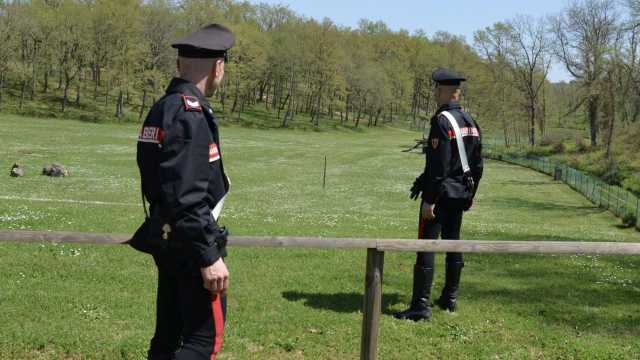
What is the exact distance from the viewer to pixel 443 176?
6.76m

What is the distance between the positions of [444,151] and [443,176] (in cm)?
28

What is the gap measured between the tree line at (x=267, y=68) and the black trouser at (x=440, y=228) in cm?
5181

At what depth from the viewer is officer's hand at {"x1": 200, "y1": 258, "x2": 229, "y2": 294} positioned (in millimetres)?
3531

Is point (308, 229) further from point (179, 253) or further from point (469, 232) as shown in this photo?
point (179, 253)

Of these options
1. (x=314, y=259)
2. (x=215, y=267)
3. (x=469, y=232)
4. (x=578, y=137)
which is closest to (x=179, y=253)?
(x=215, y=267)

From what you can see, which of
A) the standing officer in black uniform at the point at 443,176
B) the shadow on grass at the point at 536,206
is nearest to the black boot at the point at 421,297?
the standing officer in black uniform at the point at 443,176

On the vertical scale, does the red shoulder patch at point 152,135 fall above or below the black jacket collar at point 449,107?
below

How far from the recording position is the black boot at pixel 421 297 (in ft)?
22.9

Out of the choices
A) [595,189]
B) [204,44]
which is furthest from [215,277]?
[595,189]

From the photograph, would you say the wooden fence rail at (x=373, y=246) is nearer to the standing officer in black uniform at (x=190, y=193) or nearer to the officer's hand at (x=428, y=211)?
the standing officer in black uniform at (x=190, y=193)

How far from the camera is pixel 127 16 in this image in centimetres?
7950

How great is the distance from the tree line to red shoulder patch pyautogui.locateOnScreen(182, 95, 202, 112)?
5601 cm

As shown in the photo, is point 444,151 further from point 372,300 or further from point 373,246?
point 372,300

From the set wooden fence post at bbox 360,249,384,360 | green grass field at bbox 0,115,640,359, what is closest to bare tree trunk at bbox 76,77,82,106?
green grass field at bbox 0,115,640,359
